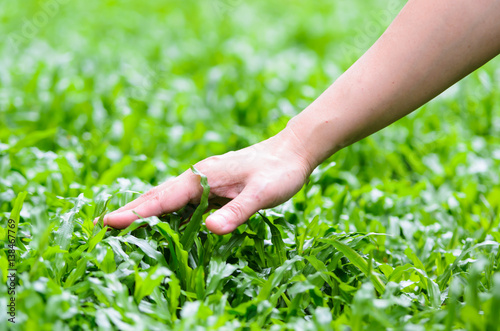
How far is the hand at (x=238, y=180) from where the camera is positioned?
1.83m

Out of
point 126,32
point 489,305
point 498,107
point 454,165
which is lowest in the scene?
point 498,107

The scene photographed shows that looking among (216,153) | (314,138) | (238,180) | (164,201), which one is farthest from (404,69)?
(216,153)

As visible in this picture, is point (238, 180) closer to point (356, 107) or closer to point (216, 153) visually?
point (356, 107)

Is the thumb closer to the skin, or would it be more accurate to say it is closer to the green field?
the skin

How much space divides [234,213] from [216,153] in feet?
5.21

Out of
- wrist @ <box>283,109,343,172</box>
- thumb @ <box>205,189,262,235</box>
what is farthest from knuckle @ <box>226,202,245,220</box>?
wrist @ <box>283,109,343,172</box>

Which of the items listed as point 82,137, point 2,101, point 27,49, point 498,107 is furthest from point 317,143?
point 27,49

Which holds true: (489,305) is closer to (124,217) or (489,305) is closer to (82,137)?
(124,217)

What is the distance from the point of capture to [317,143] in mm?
1912

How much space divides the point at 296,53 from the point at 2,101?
2.63 meters

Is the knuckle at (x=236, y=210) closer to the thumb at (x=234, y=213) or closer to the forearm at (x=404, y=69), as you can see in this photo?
the thumb at (x=234, y=213)

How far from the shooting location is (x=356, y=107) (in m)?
1.86

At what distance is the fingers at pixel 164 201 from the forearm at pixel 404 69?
377 millimetres

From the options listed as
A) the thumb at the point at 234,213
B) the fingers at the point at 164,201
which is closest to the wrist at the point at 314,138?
the thumb at the point at 234,213
